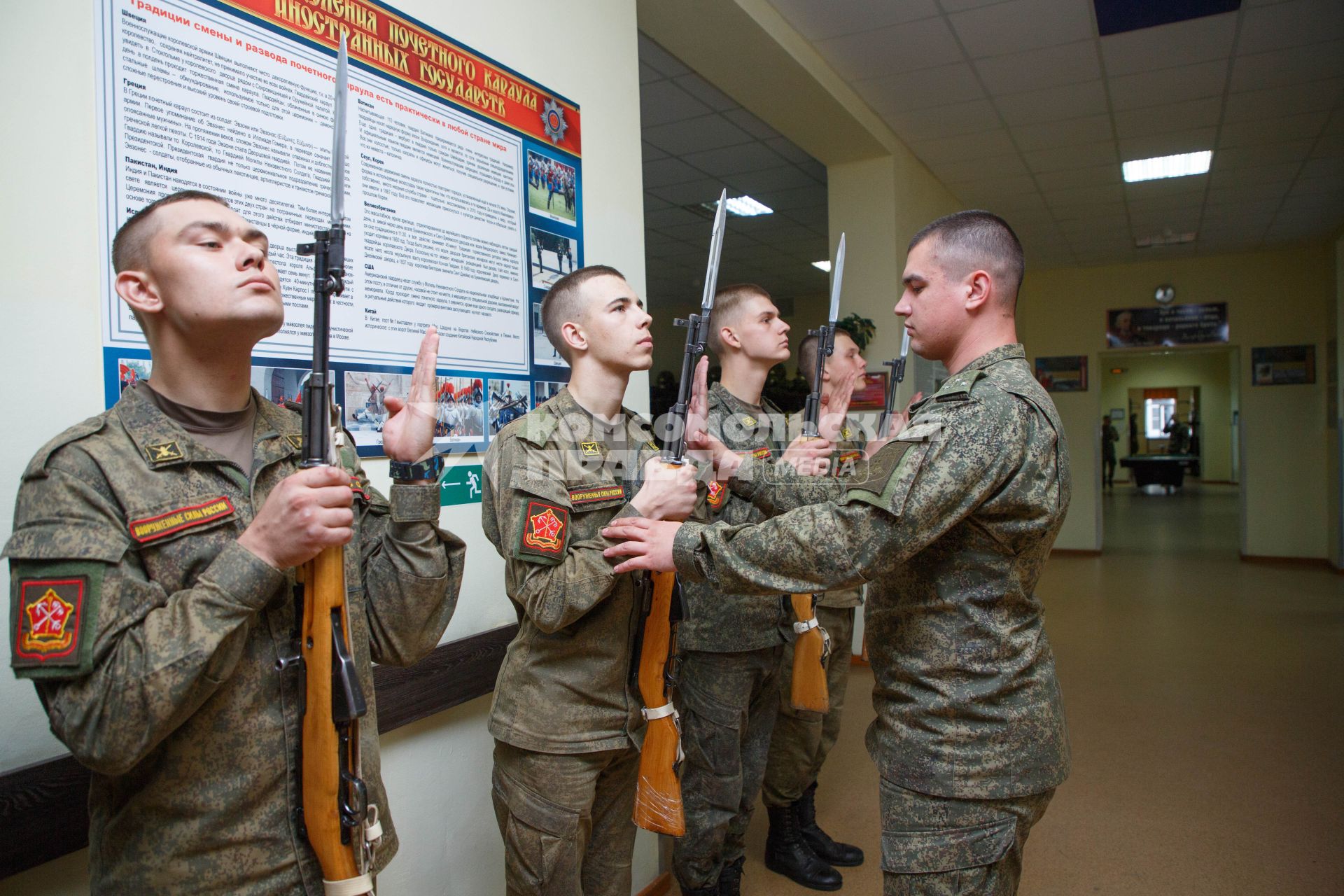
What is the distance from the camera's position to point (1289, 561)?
26.5 ft

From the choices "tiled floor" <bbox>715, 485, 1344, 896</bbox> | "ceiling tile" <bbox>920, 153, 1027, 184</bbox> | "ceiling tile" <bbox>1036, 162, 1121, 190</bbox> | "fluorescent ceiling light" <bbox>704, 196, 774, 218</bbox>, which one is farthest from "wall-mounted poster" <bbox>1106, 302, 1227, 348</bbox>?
"fluorescent ceiling light" <bbox>704, 196, 774, 218</bbox>

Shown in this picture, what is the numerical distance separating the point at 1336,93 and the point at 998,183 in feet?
6.77

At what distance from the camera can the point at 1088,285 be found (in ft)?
29.4

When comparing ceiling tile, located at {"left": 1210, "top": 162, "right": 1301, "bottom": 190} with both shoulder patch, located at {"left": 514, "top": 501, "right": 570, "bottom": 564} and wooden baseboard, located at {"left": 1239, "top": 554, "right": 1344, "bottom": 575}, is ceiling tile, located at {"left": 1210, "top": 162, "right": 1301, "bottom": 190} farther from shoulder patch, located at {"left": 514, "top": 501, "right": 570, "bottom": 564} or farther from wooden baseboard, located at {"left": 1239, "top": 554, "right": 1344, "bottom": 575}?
shoulder patch, located at {"left": 514, "top": 501, "right": 570, "bottom": 564}

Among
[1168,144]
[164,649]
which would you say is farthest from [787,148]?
[164,649]

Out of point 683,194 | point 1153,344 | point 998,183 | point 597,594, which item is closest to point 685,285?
point 683,194

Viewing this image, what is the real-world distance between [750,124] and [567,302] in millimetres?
3708

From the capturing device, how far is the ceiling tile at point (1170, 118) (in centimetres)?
477

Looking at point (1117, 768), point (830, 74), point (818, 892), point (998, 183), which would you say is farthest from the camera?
point (998, 183)

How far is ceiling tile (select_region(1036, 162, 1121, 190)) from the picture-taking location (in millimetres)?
5828

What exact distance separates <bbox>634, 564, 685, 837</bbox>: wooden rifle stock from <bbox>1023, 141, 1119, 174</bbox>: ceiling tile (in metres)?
5.15

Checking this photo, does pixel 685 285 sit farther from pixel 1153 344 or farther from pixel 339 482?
pixel 339 482

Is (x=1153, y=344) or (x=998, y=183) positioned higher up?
(x=998, y=183)

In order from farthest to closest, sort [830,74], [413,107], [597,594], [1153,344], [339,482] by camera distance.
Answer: [1153,344], [830,74], [413,107], [597,594], [339,482]
